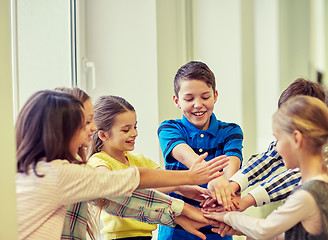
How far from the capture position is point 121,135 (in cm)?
190

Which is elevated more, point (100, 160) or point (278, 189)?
point (100, 160)

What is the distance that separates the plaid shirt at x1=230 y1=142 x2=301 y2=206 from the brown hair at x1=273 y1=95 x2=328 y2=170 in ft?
1.30

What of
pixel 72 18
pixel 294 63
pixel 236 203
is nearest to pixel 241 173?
pixel 236 203

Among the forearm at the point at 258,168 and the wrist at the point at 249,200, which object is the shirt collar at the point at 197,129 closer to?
the forearm at the point at 258,168

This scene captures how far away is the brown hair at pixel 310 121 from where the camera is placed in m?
1.37

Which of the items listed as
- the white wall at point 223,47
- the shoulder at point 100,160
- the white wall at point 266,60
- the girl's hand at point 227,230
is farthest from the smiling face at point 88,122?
the white wall at point 266,60

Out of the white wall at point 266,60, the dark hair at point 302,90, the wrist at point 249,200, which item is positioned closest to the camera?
the wrist at point 249,200

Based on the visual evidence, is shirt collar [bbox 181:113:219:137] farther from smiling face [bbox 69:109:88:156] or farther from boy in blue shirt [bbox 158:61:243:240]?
smiling face [bbox 69:109:88:156]

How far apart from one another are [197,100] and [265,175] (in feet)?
1.32

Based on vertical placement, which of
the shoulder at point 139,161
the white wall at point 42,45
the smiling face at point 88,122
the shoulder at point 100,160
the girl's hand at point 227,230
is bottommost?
the girl's hand at point 227,230

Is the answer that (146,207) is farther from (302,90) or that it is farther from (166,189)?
(302,90)

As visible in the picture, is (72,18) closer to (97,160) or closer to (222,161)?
(97,160)

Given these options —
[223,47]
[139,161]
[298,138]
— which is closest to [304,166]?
[298,138]

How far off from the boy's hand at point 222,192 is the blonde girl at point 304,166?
0.34m
